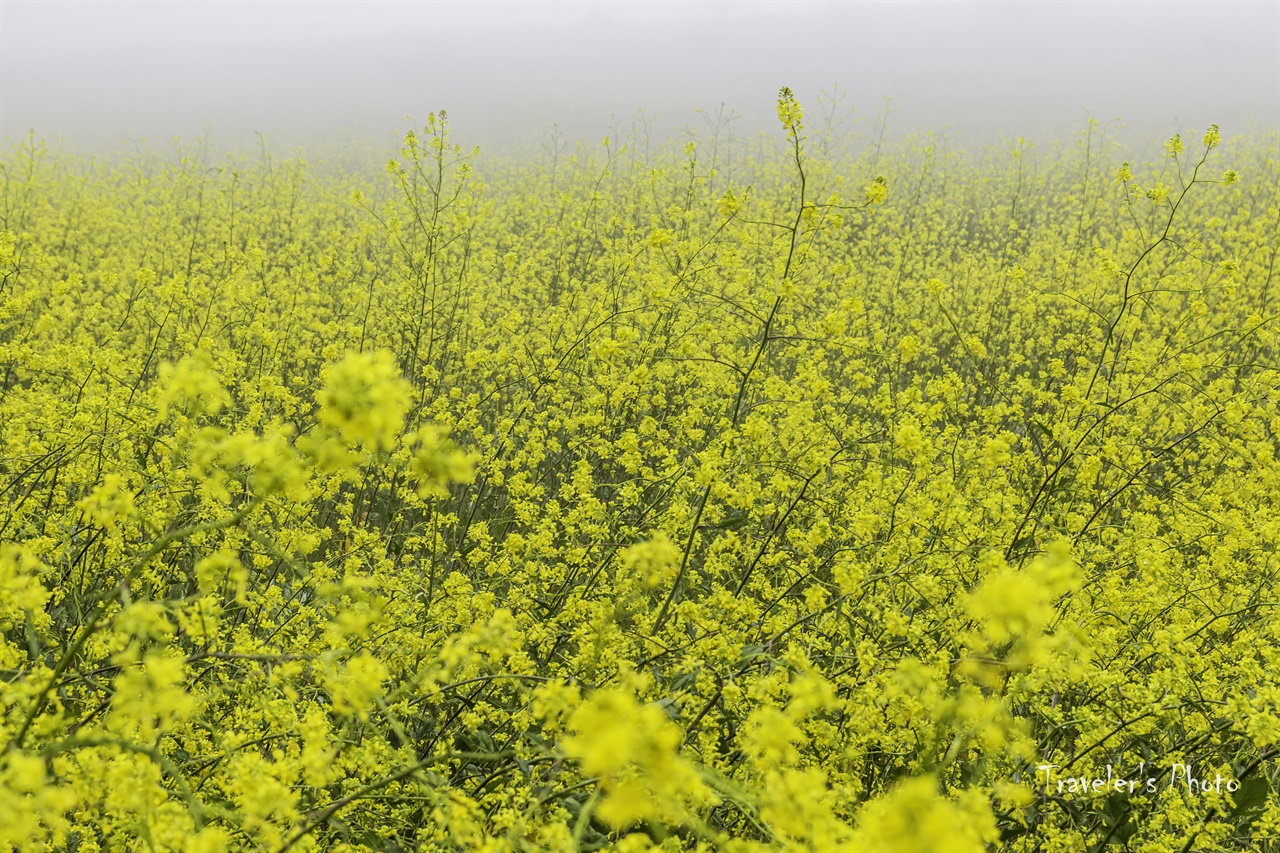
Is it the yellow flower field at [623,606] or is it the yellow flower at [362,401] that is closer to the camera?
the yellow flower at [362,401]

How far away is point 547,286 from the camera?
959cm

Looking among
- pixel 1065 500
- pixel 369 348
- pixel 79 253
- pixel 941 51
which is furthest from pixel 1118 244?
pixel 941 51

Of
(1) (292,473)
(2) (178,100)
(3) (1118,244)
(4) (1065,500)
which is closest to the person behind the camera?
(1) (292,473)

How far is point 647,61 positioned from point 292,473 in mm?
64318

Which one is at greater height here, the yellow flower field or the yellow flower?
the yellow flower

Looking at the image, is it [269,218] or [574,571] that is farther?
[269,218]

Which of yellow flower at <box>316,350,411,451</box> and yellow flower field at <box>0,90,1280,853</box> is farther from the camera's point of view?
yellow flower field at <box>0,90,1280,853</box>

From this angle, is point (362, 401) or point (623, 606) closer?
point (362, 401)

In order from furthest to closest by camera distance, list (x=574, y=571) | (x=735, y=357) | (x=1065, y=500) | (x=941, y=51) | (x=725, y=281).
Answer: (x=941, y=51), (x=725, y=281), (x=735, y=357), (x=1065, y=500), (x=574, y=571)

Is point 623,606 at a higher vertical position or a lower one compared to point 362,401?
lower

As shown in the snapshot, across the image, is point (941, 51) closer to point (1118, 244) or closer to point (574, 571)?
point (1118, 244)

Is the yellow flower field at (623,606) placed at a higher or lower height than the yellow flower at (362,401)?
lower

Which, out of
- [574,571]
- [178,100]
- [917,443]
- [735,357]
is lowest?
[574,571]

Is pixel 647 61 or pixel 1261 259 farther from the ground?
pixel 647 61
